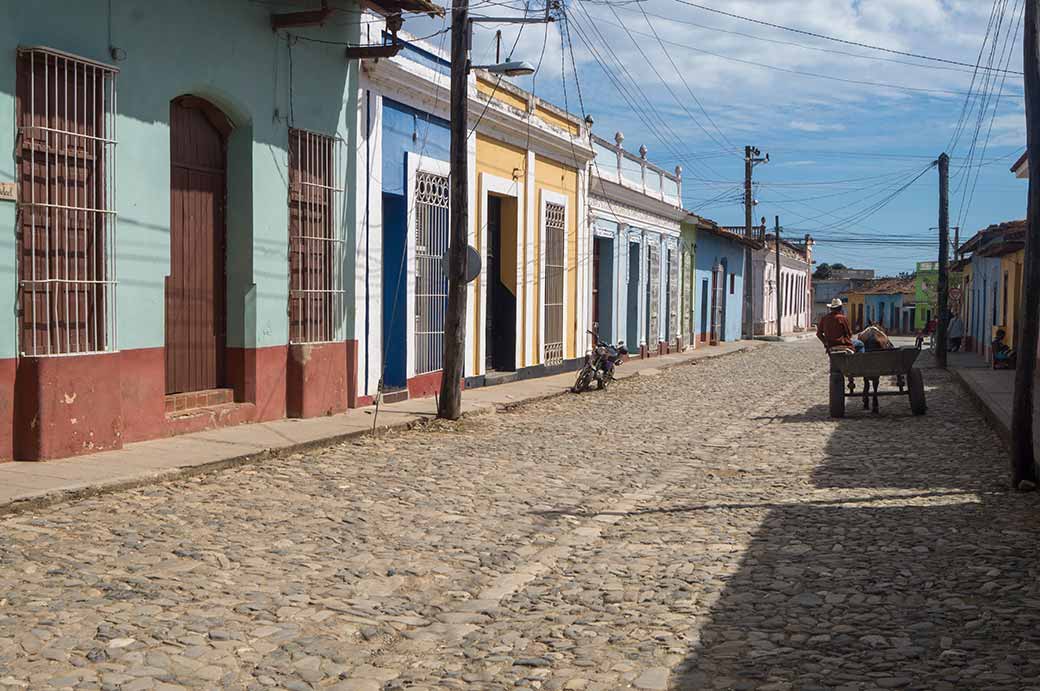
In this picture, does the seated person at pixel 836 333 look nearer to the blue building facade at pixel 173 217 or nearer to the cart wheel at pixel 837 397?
the cart wheel at pixel 837 397

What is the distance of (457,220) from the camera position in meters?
11.9

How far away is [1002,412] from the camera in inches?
475

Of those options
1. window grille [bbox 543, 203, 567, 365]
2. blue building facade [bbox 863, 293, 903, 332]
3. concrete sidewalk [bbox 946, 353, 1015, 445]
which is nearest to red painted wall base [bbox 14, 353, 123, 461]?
→ concrete sidewalk [bbox 946, 353, 1015, 445]

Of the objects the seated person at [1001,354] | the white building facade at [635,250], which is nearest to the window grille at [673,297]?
the white building facade at [635,250]

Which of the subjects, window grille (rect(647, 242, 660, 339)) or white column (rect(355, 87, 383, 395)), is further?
window grille (rect(647, 242, 660, 339))

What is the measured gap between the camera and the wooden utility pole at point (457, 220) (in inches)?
460

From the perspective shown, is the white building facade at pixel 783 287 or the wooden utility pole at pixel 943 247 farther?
the white building facade at pixel 783 287

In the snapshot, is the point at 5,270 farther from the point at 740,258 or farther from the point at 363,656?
the point at 740,258

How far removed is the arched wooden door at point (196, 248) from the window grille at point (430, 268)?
3.62 meters

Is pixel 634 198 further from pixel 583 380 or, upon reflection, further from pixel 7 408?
pixel 7 408

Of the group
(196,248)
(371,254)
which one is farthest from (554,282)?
(196,248)

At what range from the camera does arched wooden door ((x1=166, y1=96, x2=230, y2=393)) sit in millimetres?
10008

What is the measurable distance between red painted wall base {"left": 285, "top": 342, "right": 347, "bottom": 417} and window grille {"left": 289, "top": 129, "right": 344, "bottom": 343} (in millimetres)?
155

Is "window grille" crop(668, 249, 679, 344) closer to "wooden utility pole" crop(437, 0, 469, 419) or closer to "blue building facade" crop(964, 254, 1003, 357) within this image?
"blue building facade" crop(964, 254, 1003, 357)
